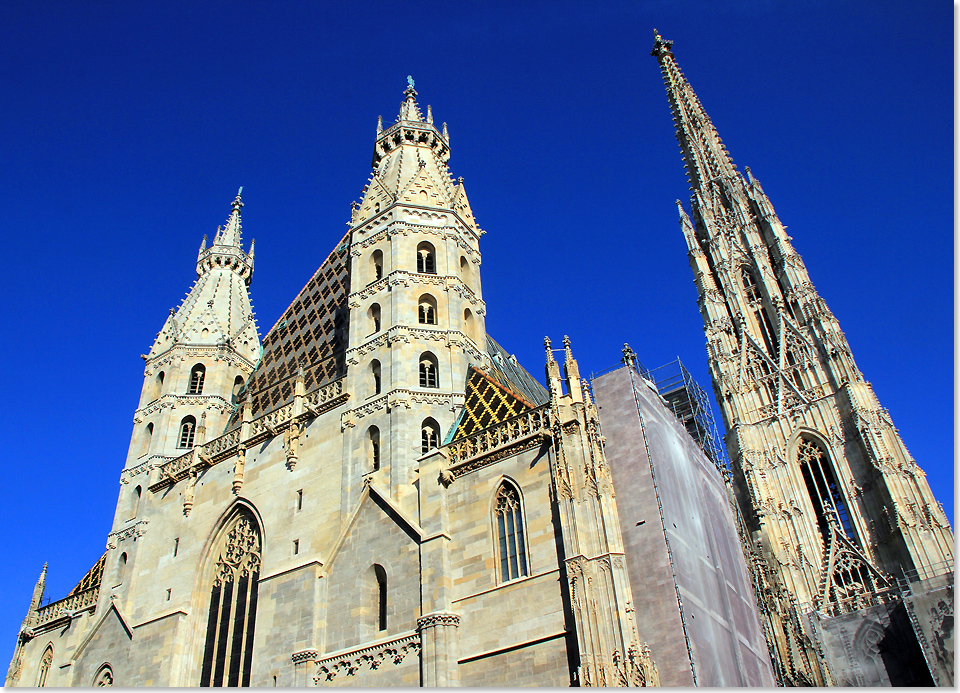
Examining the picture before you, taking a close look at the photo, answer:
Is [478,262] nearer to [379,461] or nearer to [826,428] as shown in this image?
[379,461]

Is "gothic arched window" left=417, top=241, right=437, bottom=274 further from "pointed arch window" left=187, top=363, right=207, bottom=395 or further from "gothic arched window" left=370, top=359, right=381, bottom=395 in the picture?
"pointed arch window" left=187, top=363, right=207, bottom=395

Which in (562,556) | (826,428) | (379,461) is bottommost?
(562,556)

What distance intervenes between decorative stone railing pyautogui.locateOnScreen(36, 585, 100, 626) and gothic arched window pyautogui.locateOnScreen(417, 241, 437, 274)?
50.4ft

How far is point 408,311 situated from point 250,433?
6.61 metres

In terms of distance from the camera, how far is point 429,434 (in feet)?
72.8

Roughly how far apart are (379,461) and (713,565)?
9956mm

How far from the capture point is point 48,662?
25.9m

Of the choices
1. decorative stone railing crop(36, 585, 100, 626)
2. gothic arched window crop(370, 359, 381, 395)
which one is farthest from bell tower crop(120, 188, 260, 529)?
gothic arched window crop(370, 359, 381, 395)

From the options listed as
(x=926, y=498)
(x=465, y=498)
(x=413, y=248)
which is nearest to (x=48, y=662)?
(x=465, y=498)

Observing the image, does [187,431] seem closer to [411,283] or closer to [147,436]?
[147,436]

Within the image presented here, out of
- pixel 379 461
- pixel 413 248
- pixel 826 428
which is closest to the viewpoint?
pixel 379 461

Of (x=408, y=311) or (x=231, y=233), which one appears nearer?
(x=408, y=311)

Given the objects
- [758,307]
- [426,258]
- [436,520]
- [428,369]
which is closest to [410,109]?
[426,258]

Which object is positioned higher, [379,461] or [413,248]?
[413,248]
